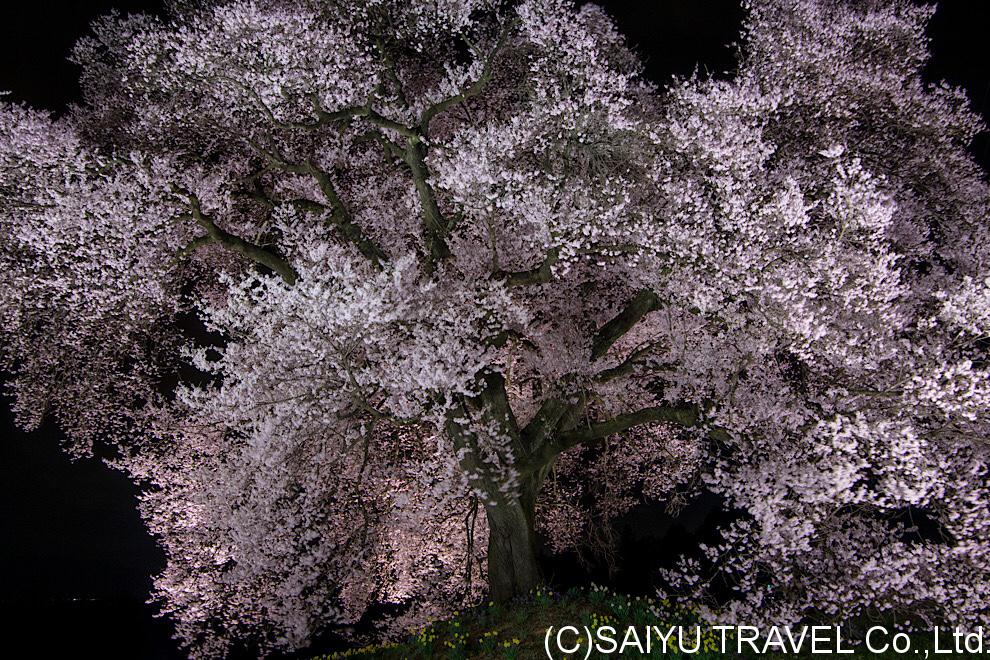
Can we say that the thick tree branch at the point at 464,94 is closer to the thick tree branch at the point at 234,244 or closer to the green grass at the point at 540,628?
the thick tree branch at the point at 234,244

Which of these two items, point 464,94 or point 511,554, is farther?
point 511,554

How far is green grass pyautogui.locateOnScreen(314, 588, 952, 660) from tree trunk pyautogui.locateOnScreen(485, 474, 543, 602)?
506mm

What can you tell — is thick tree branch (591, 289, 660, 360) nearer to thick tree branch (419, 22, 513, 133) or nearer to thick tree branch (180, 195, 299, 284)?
thick tree branch (419, 22, 513, 133)

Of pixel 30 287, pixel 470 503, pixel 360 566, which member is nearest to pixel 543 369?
pixel 470 503

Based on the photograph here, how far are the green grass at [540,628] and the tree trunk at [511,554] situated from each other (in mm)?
506

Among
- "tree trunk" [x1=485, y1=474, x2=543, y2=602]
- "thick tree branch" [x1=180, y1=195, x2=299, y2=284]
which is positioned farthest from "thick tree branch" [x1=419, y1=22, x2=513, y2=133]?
"tree trunk" [x1=485, y1=474, x2=543, y2=602]

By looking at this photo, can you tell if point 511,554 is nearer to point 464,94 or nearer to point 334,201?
point 334,201

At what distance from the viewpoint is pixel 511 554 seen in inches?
508

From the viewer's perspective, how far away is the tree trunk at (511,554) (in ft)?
41.7

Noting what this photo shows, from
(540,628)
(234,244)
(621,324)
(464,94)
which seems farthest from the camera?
(621,324)

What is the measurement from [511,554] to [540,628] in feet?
6.89

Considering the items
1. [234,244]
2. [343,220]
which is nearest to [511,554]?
[343,220]

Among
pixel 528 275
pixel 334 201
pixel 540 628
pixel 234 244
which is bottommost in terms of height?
pixel 540 628

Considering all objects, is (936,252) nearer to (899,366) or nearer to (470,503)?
(899,366)
